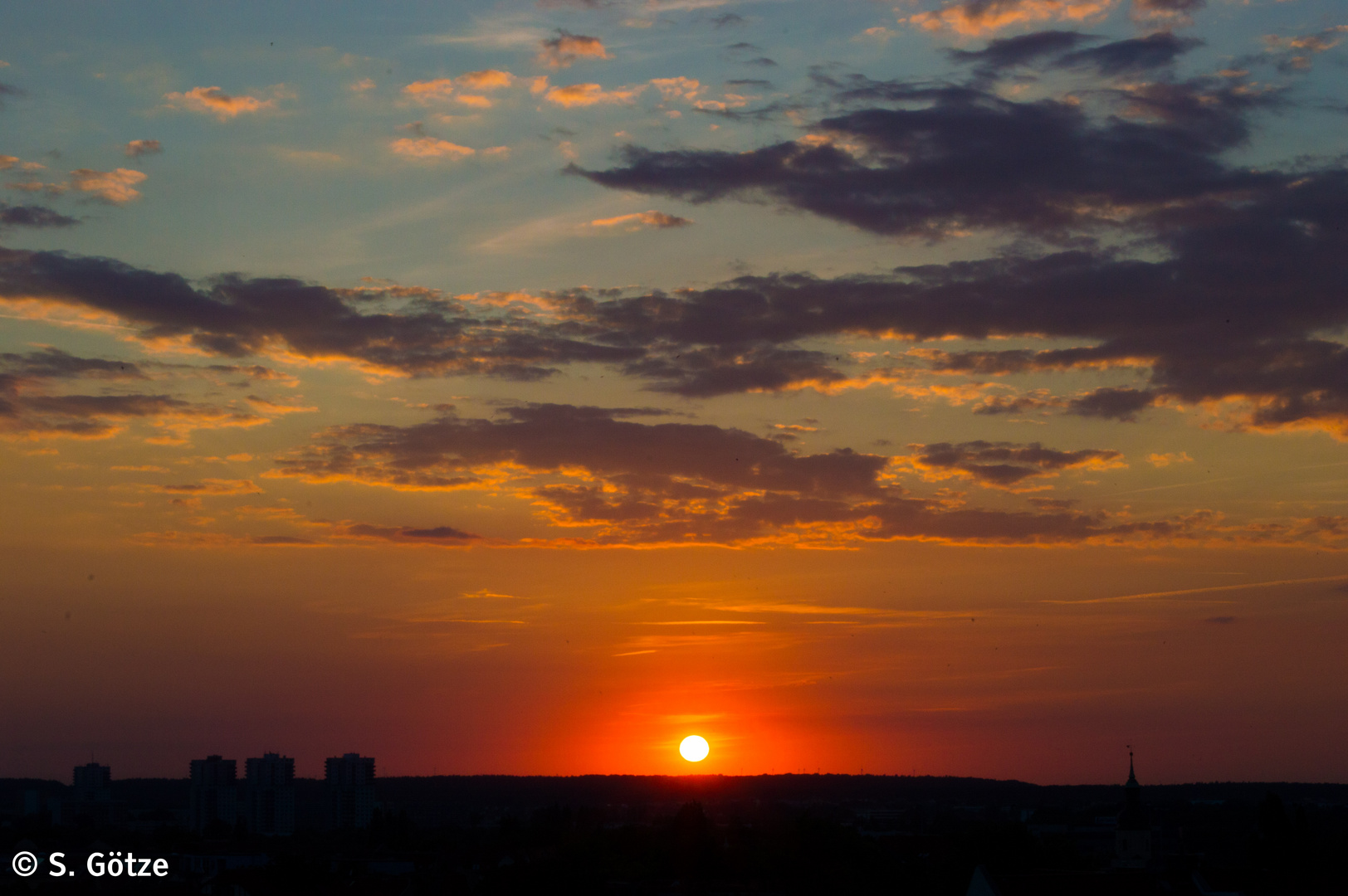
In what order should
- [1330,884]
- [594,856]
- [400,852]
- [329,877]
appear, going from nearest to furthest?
1. [1330,884]
2. [329,877]
3. [594,856]
4. [400,852]

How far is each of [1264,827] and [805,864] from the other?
4215 cm

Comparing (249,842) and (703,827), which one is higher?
(249,842)

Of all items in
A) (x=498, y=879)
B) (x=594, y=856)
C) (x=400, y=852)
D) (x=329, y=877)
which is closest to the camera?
(x=498, y=879)

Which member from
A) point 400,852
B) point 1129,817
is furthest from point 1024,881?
point 400,852

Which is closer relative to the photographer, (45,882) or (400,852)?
(45,882)

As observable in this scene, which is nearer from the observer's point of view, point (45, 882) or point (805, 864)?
point (45, 882)

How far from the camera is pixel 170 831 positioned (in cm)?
17850

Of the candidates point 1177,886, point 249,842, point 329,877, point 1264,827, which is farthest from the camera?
point 249,842

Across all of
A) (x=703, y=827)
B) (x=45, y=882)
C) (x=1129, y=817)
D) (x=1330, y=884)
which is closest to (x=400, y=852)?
(x=703, y=827)

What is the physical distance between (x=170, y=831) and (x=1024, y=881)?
13696 centimetres

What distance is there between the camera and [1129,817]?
106 m

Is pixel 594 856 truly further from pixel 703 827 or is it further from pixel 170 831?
pixel 170 831

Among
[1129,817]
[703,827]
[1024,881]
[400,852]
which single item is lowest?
[1024,881]

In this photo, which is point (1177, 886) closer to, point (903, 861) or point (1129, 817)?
point (1129, 817)
